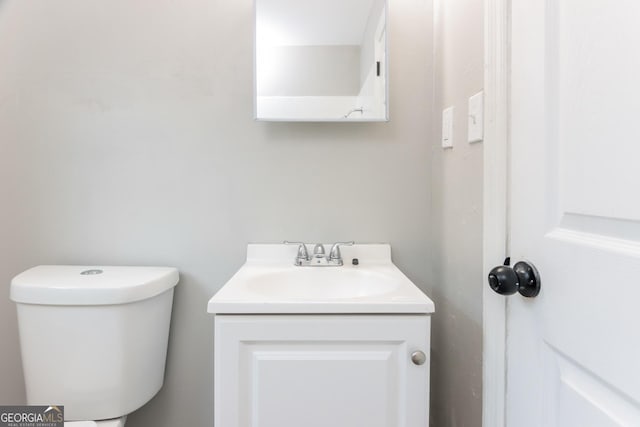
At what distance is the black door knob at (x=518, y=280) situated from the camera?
0.67 meters

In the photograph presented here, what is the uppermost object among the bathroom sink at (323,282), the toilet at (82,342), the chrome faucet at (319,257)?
the chrome faucet at (319,257)

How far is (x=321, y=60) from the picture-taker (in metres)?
1.20

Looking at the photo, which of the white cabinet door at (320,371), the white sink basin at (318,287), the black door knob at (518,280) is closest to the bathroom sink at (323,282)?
the white sink basin at (318,287)

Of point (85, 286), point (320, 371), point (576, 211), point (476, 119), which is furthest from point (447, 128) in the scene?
point (85, 286)

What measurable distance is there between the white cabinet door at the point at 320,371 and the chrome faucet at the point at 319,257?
0.36 metres

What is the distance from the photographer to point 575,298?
574mm

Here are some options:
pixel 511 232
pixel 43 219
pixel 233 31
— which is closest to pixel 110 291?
pixel 43 219

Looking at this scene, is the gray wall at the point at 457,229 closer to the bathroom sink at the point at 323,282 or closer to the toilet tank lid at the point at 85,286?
the bathroom sink at the point at 323,282

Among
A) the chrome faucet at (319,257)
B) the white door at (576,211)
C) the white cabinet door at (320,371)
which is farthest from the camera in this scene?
the chrome faucet at (319,257)

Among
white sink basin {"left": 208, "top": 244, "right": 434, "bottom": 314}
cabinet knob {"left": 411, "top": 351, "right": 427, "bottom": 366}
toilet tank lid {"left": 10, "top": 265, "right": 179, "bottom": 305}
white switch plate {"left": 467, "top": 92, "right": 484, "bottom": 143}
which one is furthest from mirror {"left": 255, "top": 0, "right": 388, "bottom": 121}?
cabinet knob {"left": 411, "top": 351, "right": 427, "bottom": 366}

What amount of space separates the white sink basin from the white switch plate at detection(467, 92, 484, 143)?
391 mm

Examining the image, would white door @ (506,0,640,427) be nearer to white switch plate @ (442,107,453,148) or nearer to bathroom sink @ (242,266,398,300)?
white switch plate @ (442,107,453,148)

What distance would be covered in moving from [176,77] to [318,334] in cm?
92

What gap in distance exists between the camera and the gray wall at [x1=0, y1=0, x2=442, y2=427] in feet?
3.95
